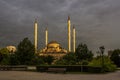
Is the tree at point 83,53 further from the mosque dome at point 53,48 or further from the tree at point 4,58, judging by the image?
the mosque dome at point 53,48

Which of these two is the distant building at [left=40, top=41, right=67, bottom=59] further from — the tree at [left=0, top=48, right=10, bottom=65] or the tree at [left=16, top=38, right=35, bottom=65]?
the tree at [left=16, top=38, right=35, bottom=65]

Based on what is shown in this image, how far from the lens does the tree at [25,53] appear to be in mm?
61844

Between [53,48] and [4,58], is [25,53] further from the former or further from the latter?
[53,48]

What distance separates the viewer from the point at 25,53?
62.6 meters

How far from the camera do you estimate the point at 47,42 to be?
492 feet

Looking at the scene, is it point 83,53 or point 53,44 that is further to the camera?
→ point 53,44

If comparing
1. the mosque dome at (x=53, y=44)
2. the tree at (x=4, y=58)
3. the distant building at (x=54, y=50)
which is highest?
the mosque dome at (x=53, y=44)

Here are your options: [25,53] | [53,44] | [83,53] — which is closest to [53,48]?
[53,44]

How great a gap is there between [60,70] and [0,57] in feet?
182

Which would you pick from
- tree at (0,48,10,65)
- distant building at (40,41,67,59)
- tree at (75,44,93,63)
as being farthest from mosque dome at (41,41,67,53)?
tree at (75,44,93,63)

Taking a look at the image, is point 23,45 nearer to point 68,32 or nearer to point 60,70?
point 60,70

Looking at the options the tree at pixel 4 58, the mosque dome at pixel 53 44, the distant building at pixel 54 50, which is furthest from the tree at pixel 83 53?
the mosque dome at pixel 53 44

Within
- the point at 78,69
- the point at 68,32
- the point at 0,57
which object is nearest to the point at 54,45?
the point at 68,32

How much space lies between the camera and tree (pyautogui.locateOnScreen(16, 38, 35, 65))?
6184cm
